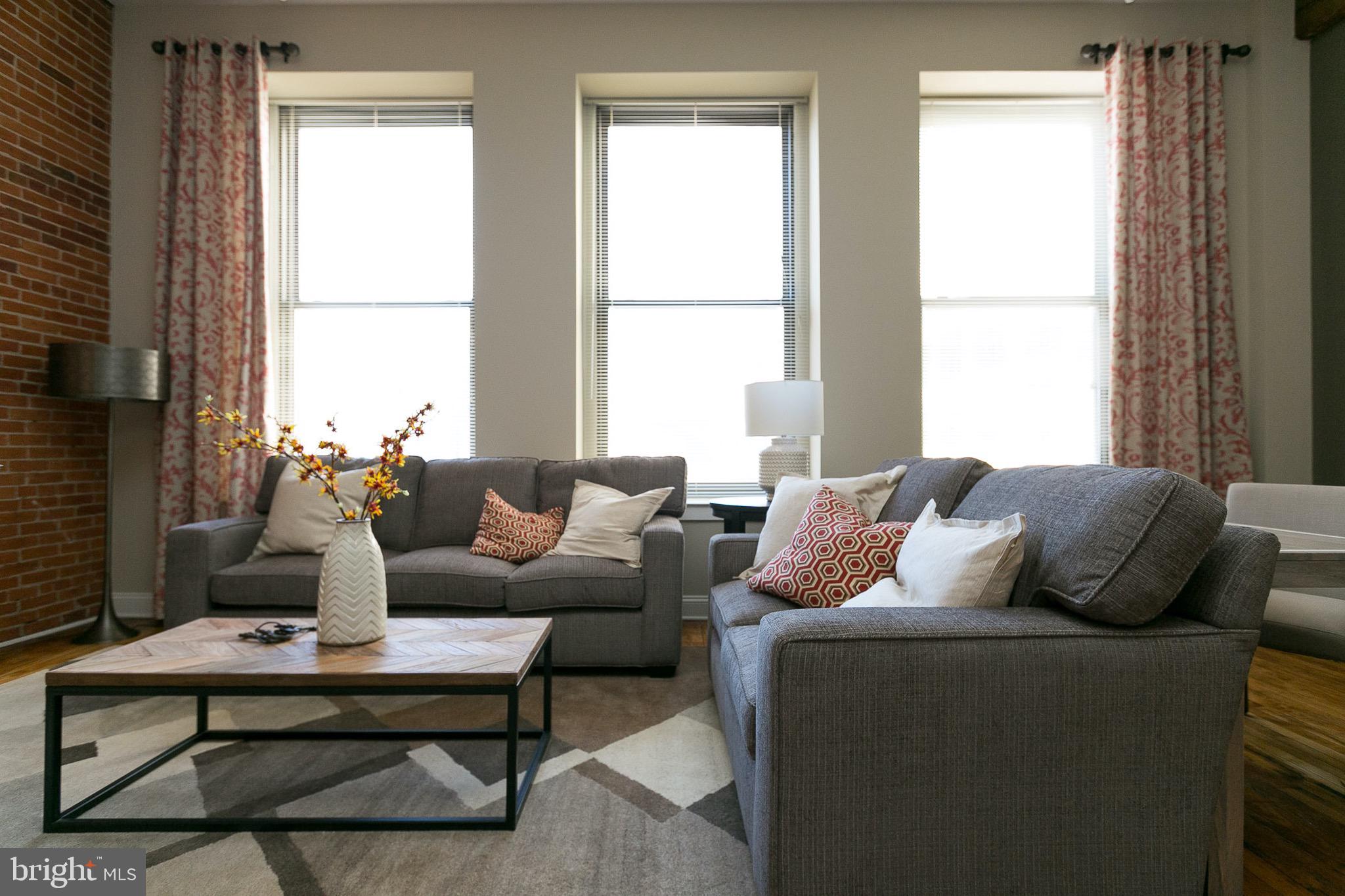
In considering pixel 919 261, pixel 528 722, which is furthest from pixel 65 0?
pixel 919 261

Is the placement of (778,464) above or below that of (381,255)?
below

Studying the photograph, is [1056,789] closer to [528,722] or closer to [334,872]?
[334,872]

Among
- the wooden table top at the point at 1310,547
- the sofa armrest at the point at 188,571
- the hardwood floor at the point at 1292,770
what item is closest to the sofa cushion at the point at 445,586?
the sofa armrest at the point at 188,571

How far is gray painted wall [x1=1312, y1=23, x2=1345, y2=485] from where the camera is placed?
3.56 m

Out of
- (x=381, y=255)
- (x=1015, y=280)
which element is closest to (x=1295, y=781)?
(x=1015, y=280)

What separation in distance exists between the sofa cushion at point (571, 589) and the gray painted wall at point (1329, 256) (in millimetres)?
3606

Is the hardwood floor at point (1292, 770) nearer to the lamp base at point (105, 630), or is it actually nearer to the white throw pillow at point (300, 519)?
the lamp base at point (105, 630)

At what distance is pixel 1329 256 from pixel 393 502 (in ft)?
15.9

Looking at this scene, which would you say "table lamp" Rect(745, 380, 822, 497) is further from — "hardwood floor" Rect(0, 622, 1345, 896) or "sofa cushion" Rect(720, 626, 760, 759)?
"hardwood floor" Rect(0, 622, 1345, 896)

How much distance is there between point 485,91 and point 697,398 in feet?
6.68

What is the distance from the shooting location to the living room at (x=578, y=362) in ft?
6.36

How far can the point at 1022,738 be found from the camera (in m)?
1.25

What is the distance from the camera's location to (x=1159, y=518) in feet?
4.16

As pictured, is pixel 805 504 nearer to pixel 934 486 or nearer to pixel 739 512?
pixel 934 486
